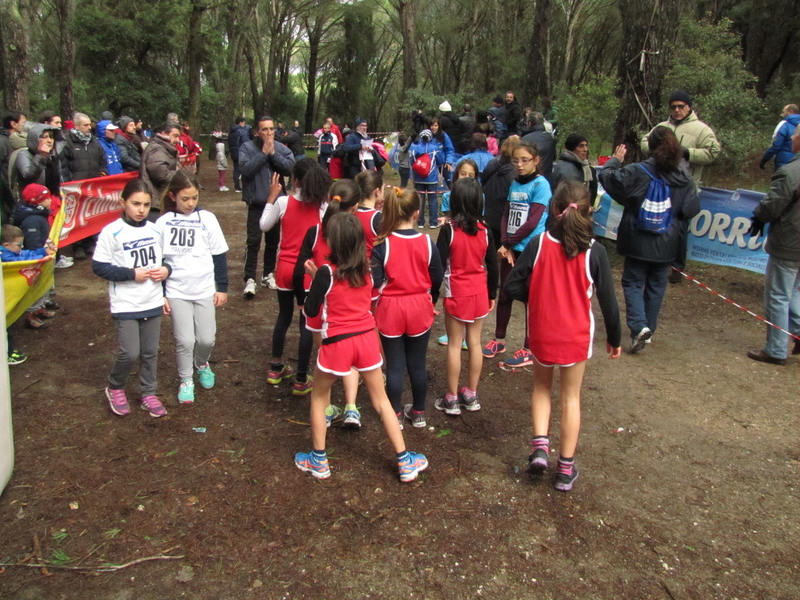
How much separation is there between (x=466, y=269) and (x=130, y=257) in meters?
2.34

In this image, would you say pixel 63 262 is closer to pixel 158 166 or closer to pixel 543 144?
pixel 158 166

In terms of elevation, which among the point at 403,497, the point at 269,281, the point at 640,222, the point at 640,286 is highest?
the point at 640,222

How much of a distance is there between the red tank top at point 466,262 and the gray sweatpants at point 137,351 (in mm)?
2134

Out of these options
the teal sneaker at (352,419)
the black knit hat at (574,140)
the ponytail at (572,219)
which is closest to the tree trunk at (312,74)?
the black knit hat at (574,140)

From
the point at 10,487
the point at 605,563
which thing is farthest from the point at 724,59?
the point at 10,487

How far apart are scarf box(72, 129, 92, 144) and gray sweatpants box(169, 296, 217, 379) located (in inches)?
225

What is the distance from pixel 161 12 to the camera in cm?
2756

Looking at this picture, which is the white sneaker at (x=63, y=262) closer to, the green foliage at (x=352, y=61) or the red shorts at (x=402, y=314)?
the red shorts at (x=402, y=314)

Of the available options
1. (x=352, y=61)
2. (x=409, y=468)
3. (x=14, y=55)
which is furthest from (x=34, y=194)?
(x=352, y=61)

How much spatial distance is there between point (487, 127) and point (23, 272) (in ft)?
26.6

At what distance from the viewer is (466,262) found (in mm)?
4625

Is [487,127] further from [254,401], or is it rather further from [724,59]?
[254,401]

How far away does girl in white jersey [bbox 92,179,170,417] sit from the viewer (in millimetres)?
4434

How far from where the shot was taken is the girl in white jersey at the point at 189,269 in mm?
4711
